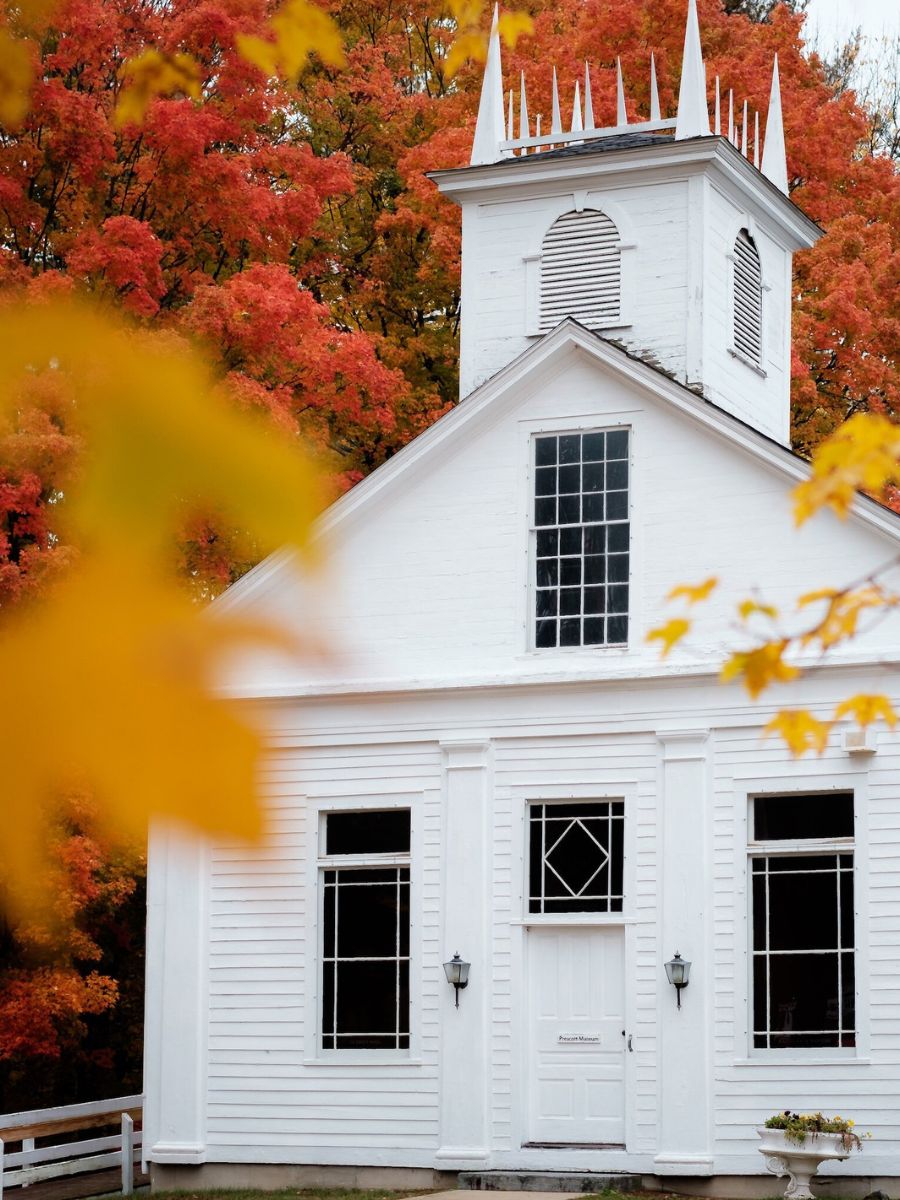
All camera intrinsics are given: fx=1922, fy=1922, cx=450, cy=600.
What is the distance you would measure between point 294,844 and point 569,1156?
14.8m

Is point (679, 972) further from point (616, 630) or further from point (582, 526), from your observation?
point (582, 526)

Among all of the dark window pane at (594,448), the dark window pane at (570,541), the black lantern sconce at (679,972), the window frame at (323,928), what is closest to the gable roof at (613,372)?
the dark window pane at (594,448)

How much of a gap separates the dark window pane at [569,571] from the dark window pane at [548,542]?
0.42 feet

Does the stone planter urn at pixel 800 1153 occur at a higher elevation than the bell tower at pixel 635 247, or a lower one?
lower

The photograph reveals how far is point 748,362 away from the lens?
18.2 meters

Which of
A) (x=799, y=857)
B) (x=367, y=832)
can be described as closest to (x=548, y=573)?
(x=367, y=832)

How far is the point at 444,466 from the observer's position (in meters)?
16.7

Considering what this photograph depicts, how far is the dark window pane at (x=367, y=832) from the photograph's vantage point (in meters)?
16.5

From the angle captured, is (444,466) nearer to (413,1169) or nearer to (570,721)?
(570,721)

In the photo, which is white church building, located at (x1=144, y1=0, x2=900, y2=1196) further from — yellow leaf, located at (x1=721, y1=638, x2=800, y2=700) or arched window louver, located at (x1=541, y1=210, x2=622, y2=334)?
yellow leaf, located at (x1=721, y1=638, x2=800, y2=700)

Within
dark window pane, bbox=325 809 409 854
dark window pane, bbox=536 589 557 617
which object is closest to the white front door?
dark window pane, bbox=325 809 409 854

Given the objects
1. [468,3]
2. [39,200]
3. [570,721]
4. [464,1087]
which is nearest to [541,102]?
[39,200]

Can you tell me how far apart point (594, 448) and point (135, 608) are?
1530 centimetres

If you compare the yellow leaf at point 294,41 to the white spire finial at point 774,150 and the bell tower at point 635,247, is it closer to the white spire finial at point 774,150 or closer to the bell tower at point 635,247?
the bell tower at point 635,247
